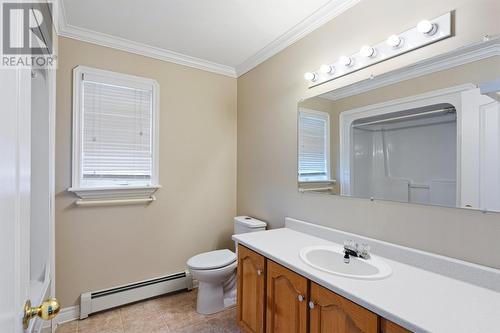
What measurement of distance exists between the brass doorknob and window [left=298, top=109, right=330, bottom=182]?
1674 mm

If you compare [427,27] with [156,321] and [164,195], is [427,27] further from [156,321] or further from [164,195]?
[156,321]

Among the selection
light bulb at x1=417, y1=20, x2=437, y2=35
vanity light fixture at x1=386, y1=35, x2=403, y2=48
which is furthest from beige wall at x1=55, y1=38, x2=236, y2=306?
light bulb at x1=417, y1=20, x2=437, y2=35

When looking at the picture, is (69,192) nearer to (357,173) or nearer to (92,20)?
(92,20)

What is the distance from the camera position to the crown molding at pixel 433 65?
3.79 feet

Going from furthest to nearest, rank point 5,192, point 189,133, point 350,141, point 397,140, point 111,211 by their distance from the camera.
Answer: point 189,133
point 111,211
point 350,141
point 397,140
point 5,192

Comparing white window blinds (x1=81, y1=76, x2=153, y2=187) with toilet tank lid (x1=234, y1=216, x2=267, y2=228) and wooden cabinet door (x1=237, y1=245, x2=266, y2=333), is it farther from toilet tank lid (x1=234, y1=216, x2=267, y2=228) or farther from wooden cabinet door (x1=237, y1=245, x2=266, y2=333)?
wooden cabinet door (x1=237, y1=245, x2=266, y2=333)

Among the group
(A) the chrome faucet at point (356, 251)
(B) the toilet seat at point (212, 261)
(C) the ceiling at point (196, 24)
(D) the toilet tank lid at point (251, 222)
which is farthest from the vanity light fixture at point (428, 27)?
(B) the toilet seat at point (212, 261)

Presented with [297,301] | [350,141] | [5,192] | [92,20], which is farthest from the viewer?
[92,20]

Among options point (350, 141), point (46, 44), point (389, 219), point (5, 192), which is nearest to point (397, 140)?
point (350, 141)

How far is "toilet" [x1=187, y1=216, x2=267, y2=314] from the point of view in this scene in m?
2.15

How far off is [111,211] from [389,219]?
224 centimetres

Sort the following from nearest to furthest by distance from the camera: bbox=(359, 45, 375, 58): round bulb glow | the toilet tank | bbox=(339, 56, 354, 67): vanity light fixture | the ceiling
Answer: bbox=(359, 45, 375, 58): round bulb glow → bbox=(339, 56, 354, 67): vanity light fixture → the ceiling → the toilet tank

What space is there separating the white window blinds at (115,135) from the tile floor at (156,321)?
114 cm

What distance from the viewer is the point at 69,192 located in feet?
6.87
